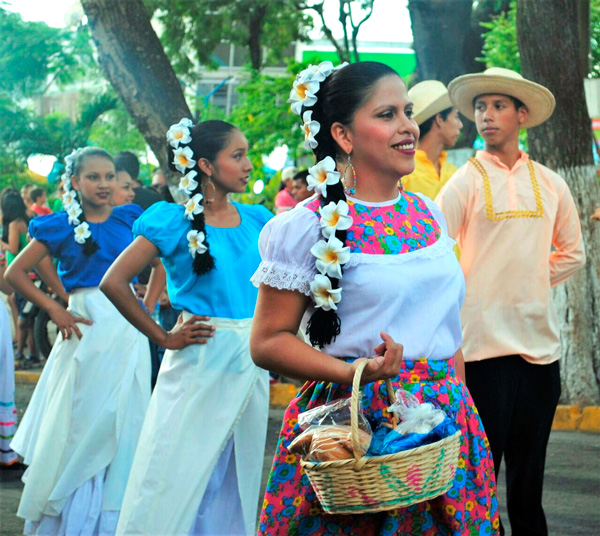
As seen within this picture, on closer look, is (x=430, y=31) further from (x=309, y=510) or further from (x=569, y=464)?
(x=309, y=510)

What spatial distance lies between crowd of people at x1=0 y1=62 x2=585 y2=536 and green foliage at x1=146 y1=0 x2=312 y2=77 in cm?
1450

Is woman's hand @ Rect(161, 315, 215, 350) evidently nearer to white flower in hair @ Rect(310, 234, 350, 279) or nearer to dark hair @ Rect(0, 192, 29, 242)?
white flower in hair @ Rect(310, 234, 350, 279)

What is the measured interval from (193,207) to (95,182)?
162cm

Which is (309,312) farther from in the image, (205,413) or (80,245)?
(80,245)

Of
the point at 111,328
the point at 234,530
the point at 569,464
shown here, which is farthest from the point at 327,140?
the point at 569,464

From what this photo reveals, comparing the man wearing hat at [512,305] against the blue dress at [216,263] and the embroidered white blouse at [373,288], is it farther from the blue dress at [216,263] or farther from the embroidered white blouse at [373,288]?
the embroidered white blouse at [373,288]

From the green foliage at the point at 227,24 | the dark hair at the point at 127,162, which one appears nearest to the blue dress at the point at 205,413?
the dark hair at the point at 127,162

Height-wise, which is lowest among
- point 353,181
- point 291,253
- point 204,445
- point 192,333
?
point 204,445

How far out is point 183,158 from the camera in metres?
5.26

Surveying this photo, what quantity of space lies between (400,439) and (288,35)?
Answer: 2106 cm

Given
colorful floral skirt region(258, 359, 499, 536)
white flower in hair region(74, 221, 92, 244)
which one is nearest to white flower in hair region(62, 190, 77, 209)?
white flower in hair region(74, 221, 92, 244)

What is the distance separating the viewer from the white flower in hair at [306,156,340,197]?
3094mm

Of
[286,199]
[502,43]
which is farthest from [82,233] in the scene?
[502,43]

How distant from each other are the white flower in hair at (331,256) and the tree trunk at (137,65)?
6.94 meters
